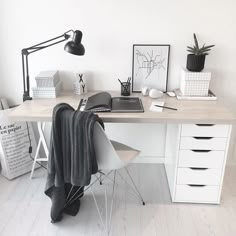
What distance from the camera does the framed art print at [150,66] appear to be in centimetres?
224

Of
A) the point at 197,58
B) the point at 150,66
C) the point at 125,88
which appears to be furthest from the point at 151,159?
the point at 197,58

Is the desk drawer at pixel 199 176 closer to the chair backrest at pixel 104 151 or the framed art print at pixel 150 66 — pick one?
the chair backrest at pixel 104 151

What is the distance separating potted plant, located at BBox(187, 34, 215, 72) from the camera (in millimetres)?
2062

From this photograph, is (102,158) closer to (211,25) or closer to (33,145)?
(33,145)

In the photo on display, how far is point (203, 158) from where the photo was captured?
1931 mm

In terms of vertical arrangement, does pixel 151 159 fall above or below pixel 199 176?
below

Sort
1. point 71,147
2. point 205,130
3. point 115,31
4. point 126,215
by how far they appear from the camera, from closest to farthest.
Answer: point 71,147 → point 205,130 → point 126,215 → point 115,31

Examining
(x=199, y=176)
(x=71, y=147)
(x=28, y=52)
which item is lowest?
(x=199, y=176)

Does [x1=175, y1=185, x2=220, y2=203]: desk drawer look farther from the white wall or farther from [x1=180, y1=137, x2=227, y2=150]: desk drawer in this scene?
the white wall

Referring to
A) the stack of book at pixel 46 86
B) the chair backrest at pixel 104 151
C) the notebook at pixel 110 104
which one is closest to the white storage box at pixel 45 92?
the stack of book at pixel 46 86

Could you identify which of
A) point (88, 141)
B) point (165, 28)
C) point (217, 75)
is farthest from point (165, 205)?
point (165, 28)

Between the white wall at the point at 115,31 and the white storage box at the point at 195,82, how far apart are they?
0.21 metres

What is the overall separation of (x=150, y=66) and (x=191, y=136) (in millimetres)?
741

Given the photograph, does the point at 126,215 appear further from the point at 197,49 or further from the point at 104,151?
the point at 197,49
